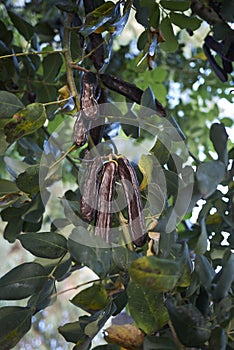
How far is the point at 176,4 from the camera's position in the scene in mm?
527

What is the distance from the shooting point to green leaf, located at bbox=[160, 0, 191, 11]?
Answer: 0.52 metres

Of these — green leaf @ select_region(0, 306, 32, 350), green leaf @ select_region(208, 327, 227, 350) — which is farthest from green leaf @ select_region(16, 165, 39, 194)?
green leaf @ select_region(208, 327, 227, 350)

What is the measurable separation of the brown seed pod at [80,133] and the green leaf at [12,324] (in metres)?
0.12

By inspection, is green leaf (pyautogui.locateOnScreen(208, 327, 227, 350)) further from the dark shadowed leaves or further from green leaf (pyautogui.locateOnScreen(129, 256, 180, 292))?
the dark shadowed leaves

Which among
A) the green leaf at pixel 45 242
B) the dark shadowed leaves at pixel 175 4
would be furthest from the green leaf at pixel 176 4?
the green leaf at pixel 45 242

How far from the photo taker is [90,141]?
49 cm

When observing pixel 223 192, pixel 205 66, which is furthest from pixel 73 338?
pixel 205 66

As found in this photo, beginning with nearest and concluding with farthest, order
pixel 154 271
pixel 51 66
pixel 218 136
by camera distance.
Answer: pixel 154 271 < pixel 218 136 < pixel 51 66

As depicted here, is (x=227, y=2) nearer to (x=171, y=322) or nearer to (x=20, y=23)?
(x=20, y=23)

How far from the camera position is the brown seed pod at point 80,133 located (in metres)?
0.45

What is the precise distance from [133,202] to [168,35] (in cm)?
20

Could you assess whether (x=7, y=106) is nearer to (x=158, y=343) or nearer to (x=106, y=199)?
(x=106, y=199)

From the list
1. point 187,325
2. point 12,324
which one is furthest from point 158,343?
point 12,324

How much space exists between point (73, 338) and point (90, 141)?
15cm
